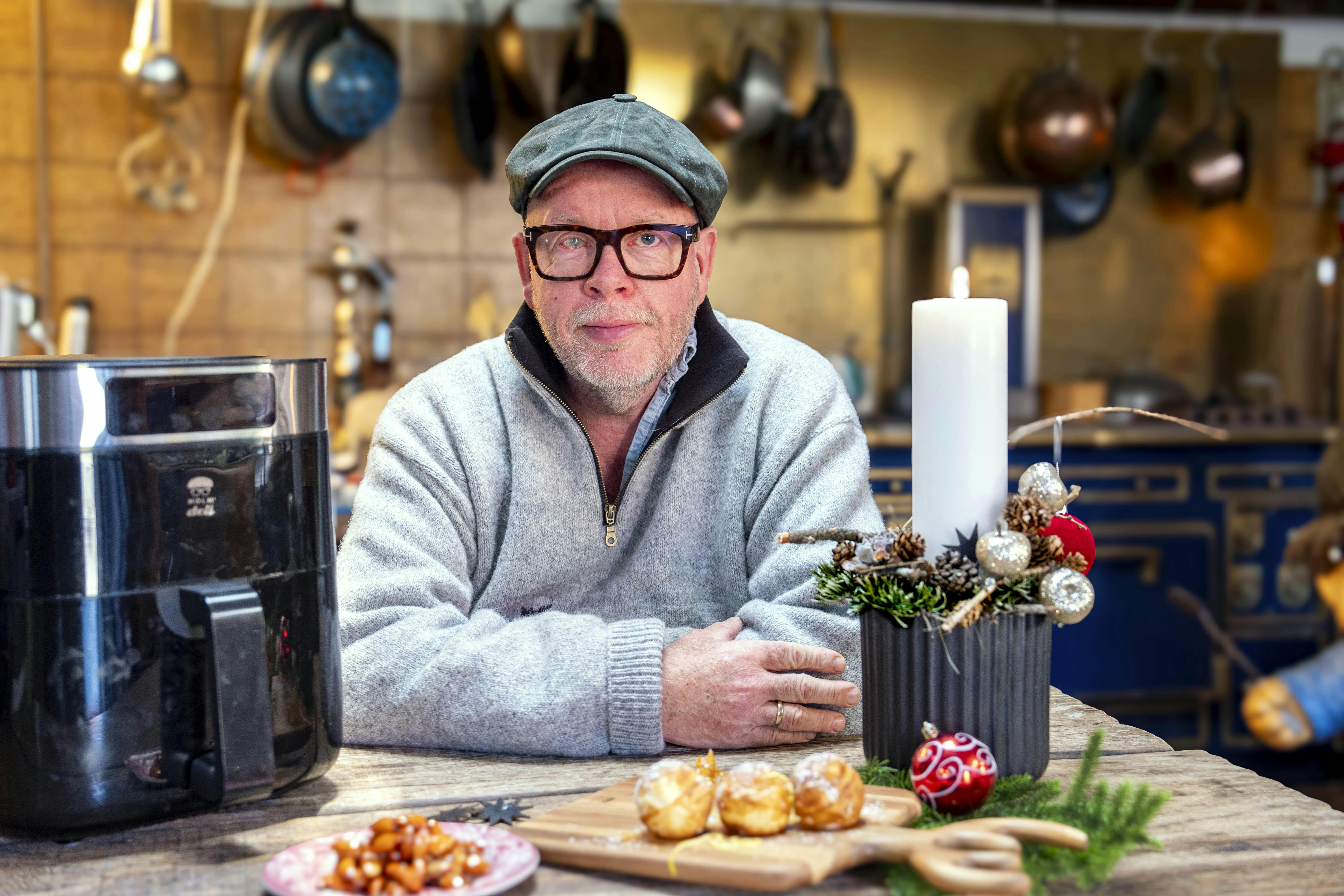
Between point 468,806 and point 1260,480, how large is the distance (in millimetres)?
3157

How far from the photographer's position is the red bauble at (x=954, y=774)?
26.5 inches

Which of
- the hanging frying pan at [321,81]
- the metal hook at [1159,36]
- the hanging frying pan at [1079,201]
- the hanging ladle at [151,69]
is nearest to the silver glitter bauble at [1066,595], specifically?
the hanging frying pan at [321,81]

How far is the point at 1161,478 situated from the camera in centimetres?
328

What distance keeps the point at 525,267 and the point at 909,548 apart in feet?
2.00

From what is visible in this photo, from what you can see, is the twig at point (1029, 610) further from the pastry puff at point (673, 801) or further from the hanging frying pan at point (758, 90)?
the hanging frying pan at point (758, 90)

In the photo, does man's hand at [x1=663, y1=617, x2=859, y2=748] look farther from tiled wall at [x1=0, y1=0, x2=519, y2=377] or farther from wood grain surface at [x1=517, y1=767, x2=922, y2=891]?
tiled wall at [x1=0, y1=0, x2=519, y2=377]

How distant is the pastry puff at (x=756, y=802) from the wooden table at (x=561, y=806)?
4 centimetres

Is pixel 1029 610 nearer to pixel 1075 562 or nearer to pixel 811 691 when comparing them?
pixel 1075 562

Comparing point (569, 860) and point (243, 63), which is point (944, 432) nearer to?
point (569, 860)

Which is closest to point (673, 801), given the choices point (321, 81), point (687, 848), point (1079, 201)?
point (687, 848)

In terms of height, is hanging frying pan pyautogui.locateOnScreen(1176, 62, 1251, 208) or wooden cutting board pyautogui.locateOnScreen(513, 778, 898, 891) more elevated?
hanging frying pan pyautogui.locateOnScreen(1176, 62, 1251, 208)

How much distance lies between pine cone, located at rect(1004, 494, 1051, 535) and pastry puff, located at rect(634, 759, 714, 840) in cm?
25

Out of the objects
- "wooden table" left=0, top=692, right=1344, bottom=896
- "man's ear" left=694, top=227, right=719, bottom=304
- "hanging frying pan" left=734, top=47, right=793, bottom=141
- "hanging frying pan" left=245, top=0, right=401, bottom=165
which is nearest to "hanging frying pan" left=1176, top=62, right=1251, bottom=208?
"hanging frying pan" left=734, top=47, right=793, bottom=141

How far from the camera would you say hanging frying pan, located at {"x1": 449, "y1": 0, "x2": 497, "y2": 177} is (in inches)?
132
